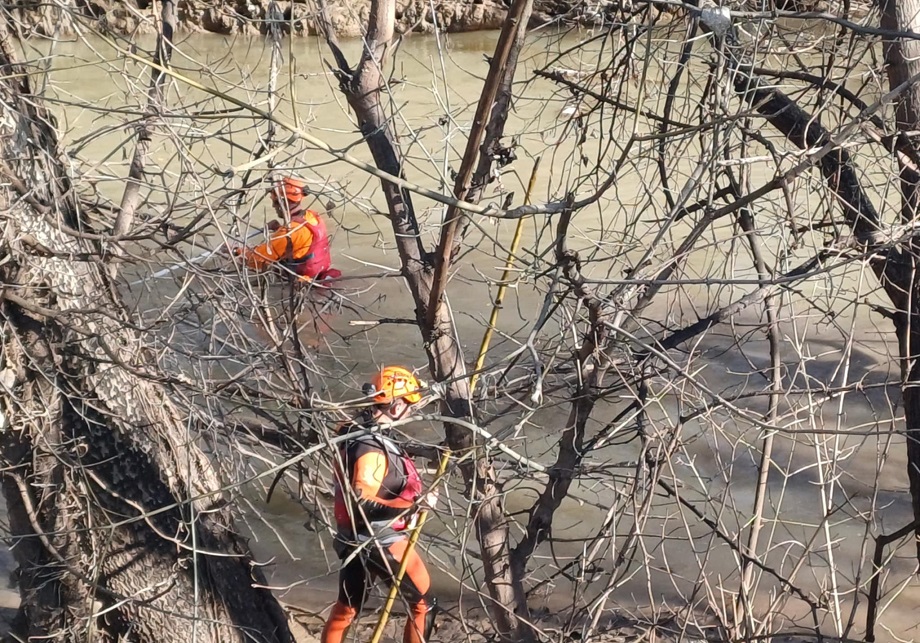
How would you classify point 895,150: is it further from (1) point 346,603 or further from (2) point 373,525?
(1) point 346,603

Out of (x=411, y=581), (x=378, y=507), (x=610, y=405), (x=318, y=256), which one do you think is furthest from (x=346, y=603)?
(x=318, y=256)

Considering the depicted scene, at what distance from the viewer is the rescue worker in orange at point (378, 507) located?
4.33 meters

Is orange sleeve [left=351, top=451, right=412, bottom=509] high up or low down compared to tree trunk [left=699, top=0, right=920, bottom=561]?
down

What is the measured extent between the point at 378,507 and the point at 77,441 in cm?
157

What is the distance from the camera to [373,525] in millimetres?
5004

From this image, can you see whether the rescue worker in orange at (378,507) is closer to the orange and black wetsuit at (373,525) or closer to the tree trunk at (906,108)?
the orange and black wetsuit at (373,525)

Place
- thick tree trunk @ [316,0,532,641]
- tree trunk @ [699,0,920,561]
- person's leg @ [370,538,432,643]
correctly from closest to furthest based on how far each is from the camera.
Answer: thick tree trunk @ [316,0,532,641], tree trunk @ [699,0,920,561], person's leg @ [370,538,432,643]

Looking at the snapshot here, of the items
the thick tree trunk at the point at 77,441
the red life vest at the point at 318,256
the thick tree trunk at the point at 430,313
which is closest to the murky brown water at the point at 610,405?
the thick tree trunk at the point at 430,313

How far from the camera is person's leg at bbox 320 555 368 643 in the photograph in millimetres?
5617

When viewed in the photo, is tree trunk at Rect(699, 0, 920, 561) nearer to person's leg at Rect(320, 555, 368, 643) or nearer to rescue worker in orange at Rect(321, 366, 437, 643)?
rescue worker in orange at Rect(321, 366, 437, 643)

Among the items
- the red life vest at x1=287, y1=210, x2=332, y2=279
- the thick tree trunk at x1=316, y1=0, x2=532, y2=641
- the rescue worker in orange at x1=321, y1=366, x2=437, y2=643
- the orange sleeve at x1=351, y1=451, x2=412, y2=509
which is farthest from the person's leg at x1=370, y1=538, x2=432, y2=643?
the red life vest at x1=287, y1=210, x2=332, y2=279

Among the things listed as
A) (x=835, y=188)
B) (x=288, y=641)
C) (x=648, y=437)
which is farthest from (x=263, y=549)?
(x=835, y=188)

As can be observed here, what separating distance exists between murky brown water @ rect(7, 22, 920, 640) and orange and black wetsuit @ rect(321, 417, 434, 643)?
0.21 metres

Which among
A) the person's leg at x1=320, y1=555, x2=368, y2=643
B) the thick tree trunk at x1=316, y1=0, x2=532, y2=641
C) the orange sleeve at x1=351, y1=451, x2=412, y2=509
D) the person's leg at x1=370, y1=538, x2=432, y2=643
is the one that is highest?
the thick tree trunk at x1=316, y1=0, x2=532, y2=641
